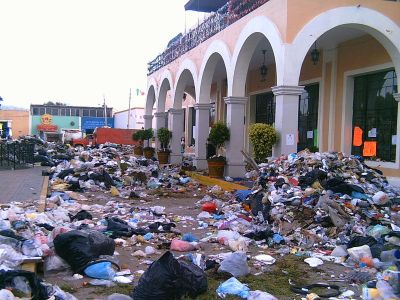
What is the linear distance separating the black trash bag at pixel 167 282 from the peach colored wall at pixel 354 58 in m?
10.3

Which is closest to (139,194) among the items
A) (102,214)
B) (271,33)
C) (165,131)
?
(102,214)

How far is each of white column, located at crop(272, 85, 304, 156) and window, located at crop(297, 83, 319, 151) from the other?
4.16 m

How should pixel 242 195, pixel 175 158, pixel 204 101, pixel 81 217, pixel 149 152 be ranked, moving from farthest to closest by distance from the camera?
pixel 149 152, pixel 175 158, pixel 204 101, pixel 242 195, pixel 81 217

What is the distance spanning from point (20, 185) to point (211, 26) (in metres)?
9.24

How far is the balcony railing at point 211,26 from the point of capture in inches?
571

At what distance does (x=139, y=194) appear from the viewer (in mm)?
13375

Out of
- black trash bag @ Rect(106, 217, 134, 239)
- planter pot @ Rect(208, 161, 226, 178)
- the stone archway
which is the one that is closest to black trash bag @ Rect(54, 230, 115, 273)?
black trash bag @ Rect(106, 217, 134, 239)

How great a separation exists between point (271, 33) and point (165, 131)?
37.1 feet

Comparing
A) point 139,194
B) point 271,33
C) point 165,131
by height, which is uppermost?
point 271,33

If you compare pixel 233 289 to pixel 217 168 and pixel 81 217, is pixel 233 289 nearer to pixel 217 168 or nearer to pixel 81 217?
pixel 81 217

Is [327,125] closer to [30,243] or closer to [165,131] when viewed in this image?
[165,131]

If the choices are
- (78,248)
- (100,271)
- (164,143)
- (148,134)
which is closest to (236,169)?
(164,143)

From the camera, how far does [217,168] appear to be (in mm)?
15422

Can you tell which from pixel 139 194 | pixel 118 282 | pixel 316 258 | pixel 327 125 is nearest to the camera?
pixel 118 282
